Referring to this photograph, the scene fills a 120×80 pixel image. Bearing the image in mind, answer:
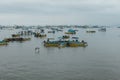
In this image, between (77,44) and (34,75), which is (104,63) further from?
(77,44)

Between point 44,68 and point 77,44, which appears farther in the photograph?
point 77,44

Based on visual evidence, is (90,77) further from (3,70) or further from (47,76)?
(3,70)

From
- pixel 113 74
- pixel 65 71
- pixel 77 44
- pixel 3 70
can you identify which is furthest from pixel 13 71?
pixel 77 44

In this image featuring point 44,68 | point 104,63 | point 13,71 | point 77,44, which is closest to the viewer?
point 13,71

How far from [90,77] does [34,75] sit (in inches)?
292

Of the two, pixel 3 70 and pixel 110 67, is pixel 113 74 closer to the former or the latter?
pixel 110 67

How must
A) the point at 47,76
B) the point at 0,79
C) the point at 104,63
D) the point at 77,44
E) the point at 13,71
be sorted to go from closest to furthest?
the point at 0,79 < the point at 47,76 < the point at 13,71 < the point at 104,63 < the point at 77,44

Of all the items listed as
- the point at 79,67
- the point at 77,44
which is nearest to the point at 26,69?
the point at 79,67

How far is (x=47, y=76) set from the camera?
32.5m

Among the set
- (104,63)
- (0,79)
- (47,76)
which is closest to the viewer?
(0,79)

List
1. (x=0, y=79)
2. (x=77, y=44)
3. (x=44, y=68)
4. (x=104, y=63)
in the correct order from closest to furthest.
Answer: (x=0, y=79) → (x=44, y=68) → (x=104, y=63) → (x=77, y=44)

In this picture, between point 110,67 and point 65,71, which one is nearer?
point 65,71

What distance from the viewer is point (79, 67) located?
3834 cm

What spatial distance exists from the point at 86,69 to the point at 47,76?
22.9 ft
